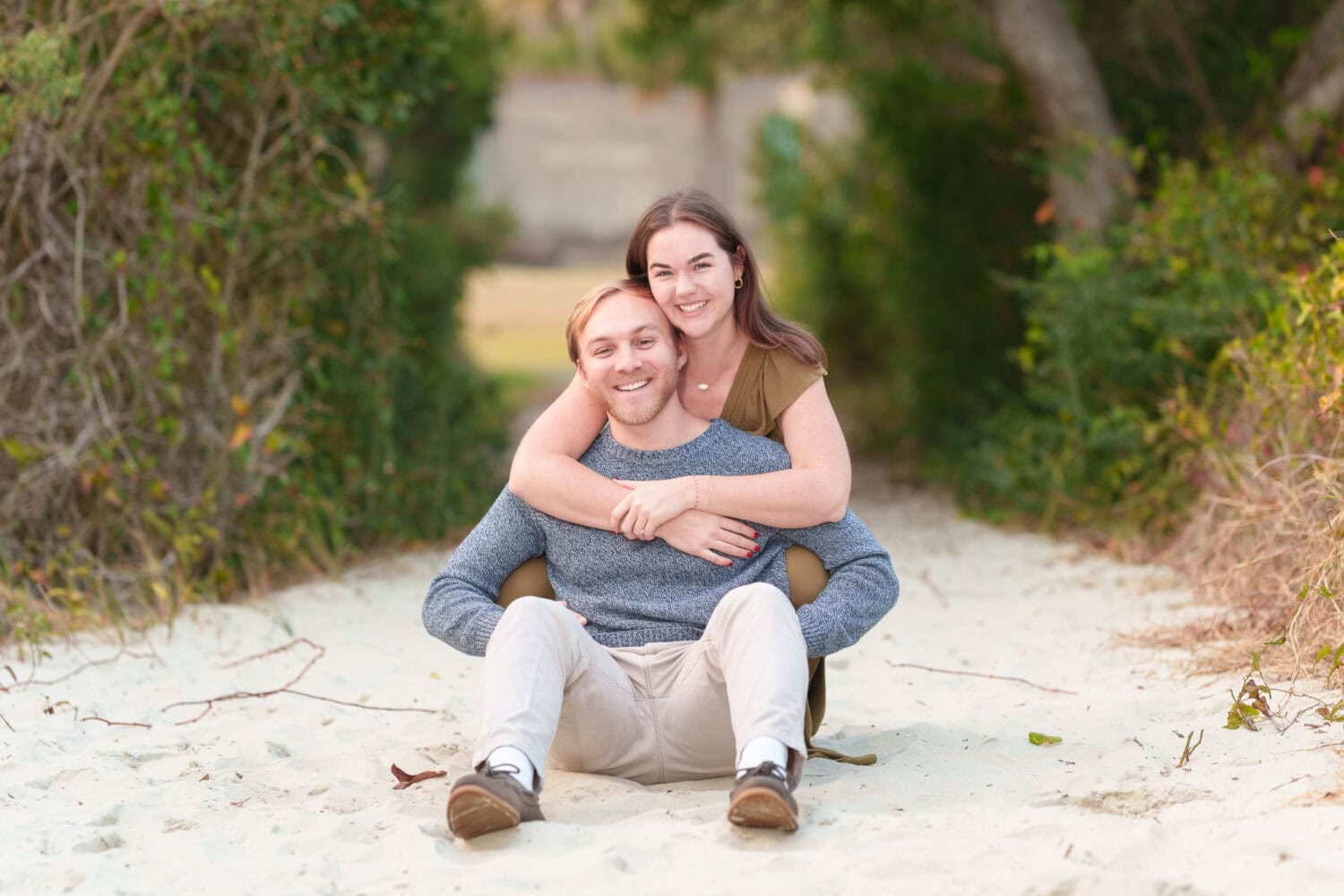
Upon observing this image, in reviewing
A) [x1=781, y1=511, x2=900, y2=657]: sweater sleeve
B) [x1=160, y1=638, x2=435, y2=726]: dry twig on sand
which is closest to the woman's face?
[x1=781, y1=511, x2=900, y2=657]: sweater sleeve

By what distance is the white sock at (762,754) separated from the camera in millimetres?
2918

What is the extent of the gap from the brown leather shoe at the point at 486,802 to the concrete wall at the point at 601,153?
23.3 meters

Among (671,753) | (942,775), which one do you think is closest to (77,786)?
(671,753)

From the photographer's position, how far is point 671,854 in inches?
112

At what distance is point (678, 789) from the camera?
333cm

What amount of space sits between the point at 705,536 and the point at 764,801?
67 cm

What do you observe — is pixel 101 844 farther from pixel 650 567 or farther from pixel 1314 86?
pixel 1314 86

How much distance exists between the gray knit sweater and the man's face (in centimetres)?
14

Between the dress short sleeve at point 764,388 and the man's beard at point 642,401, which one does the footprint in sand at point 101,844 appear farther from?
Answer: the dress short sleeve at point 764,388

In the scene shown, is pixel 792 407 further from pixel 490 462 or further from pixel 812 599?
pixel 490 462

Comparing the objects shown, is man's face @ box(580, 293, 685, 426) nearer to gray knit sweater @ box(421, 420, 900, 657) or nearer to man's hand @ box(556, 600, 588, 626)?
gray knit sweater @ box(421, 420, 900, 657)

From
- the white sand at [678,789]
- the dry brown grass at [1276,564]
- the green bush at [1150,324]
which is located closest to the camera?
the white sand at [678,789]

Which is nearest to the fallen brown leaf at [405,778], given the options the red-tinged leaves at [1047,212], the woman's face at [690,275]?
the woman's face at [690,275]

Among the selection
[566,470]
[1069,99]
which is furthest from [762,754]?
[1069,99]
